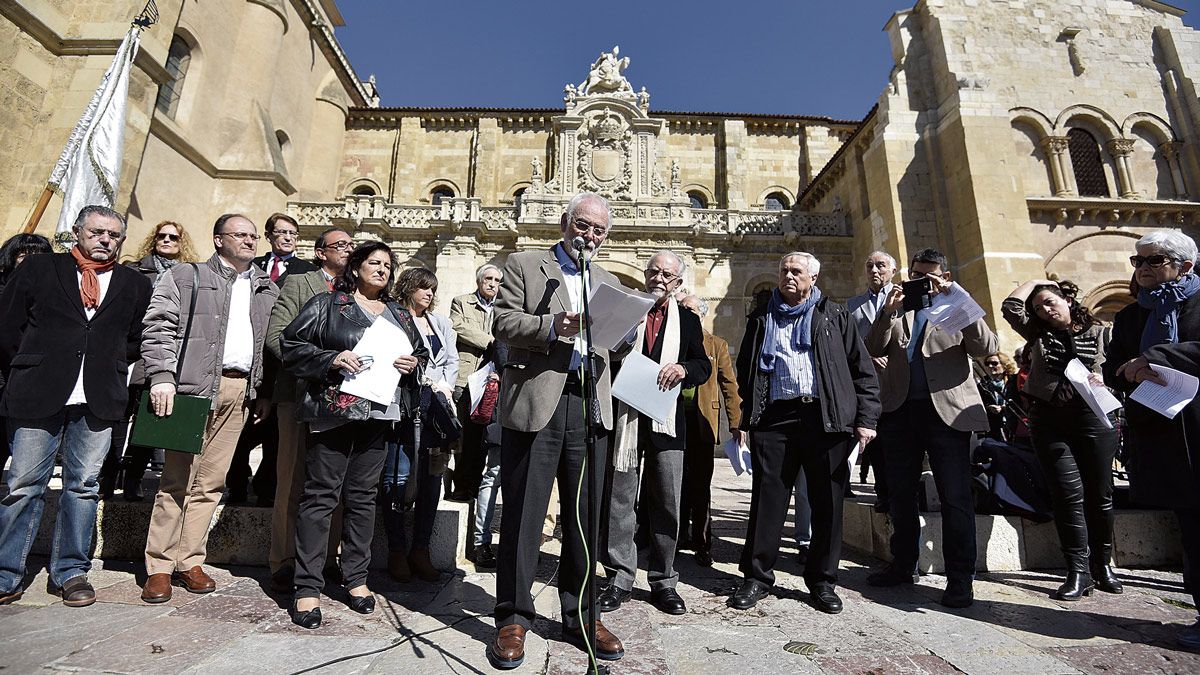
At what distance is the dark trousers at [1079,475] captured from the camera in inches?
137

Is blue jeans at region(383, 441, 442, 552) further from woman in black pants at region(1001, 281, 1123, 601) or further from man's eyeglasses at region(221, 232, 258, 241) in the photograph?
woman in black pants at region(1001, 281, 1123, 601)

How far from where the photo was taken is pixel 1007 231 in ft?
42.4

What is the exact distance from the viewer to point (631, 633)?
8.73ft

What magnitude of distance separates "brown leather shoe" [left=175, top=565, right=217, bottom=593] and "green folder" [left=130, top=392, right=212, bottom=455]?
27.6 inches

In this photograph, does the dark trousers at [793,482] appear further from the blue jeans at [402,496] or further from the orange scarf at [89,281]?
the orange scarf at [89,281]

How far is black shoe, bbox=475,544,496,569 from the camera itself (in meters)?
3.80

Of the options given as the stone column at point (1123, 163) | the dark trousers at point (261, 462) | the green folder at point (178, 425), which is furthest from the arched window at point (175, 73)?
the stone column at point (1123, 163)

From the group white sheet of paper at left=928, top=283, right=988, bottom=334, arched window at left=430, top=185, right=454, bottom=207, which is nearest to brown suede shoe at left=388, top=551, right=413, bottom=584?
white sheet of paper at left=928, top=283, right=988, bottom=334

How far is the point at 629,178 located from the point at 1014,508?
15.1m

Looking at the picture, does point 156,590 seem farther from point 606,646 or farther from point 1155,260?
point 1155,260

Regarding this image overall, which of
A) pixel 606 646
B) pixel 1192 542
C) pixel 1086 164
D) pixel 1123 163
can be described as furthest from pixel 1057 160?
pixel 606 646

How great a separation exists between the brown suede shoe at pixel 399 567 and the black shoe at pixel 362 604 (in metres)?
0.51

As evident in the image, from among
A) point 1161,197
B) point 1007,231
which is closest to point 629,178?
point 1007,231

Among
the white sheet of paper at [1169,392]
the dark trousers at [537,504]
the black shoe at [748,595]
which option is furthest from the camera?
the black shoe at [748,595]
